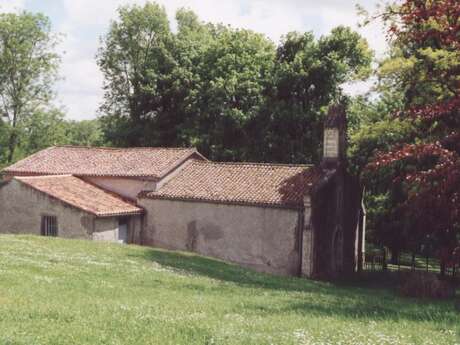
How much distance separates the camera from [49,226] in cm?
3027

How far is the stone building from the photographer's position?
92.4 ft

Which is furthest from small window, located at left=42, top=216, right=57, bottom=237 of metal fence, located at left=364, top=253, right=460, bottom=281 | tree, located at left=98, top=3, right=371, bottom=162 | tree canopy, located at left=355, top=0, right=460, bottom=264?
metal fence, located at left=364, top=253, right=460, bottom=281

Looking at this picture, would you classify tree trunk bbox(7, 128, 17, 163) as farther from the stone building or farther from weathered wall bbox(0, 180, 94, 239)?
weathered wall bbox(0, 180, 94, 239)

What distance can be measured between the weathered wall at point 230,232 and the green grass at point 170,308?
4.97m

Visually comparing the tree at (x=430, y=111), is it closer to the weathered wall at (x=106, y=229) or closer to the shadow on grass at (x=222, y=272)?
the shadow on grass at (x=222, y=272)

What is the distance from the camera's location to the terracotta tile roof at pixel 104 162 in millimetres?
33469

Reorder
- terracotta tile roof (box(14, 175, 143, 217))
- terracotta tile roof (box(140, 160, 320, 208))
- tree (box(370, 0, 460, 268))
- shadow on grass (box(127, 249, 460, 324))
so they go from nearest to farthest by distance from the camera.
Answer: shadow on grass (box(127, 249, 460, 324))
tree (box(370, 0, 460, 268))
terracotta tile roof (box(140, 160, 320, 208))
terracotta tile roof (box(14, 175, 143, 217))

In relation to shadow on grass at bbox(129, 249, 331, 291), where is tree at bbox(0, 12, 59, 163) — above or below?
above

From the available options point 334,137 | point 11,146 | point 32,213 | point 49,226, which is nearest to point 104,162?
point 32,213

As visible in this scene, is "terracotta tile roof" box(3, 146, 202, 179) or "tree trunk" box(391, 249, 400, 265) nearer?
"terracotta tile roof" box(3, 146, 202, 179)

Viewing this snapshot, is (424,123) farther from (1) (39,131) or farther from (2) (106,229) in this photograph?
(1) (39,131)

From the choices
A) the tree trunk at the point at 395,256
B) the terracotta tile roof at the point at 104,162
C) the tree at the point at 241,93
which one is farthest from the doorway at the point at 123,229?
the tree trunk at the point at 395,256

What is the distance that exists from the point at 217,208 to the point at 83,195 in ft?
26.0

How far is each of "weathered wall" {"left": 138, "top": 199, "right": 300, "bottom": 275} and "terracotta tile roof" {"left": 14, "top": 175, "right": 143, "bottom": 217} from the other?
1.58 metres
